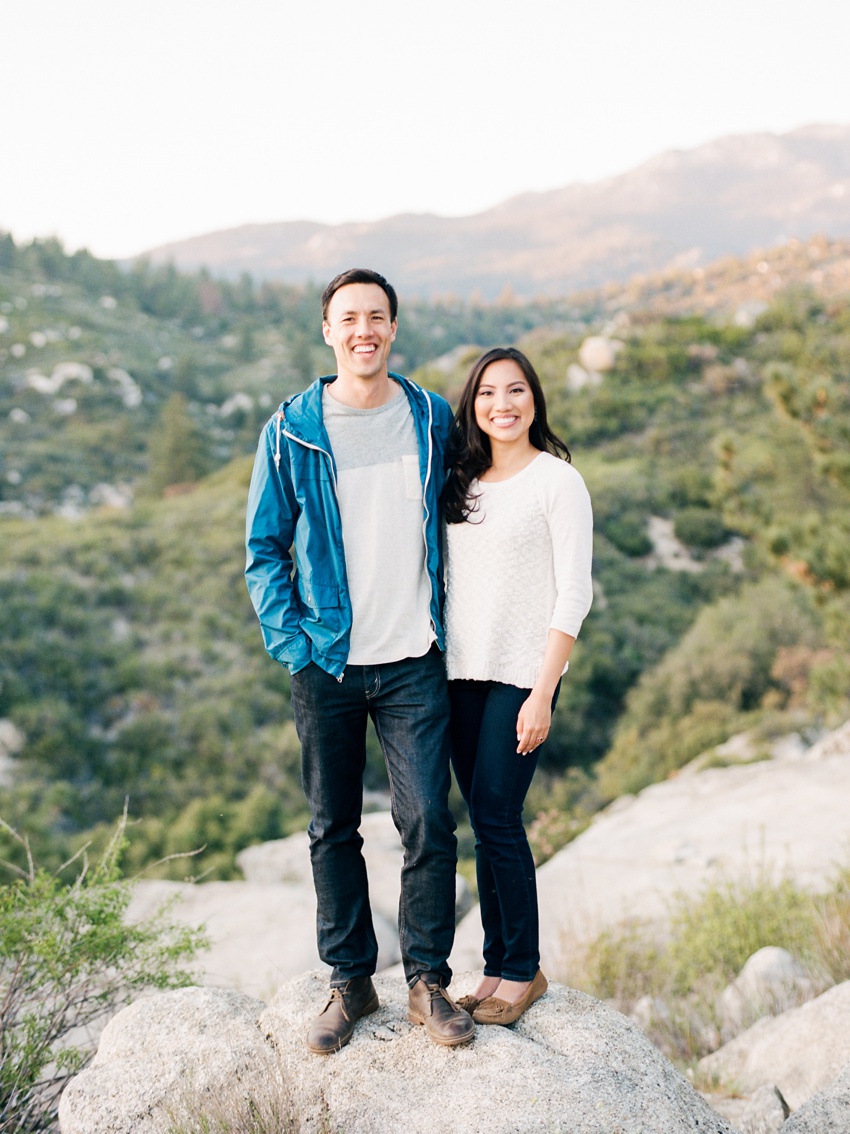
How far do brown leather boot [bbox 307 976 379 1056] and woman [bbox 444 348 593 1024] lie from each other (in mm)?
283

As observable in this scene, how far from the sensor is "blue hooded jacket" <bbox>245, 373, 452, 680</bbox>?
237cm

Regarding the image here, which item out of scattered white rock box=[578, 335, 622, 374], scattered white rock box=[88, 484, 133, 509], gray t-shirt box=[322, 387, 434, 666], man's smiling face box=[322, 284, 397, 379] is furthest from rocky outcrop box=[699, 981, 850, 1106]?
scattered white rock box=[578, 335, 622, 374]

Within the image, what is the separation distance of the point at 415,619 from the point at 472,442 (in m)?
0.55

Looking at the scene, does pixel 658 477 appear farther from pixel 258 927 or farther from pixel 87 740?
pixel 258 927

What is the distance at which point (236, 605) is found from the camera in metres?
16.3

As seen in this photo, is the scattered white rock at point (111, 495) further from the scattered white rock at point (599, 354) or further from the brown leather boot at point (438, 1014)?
the brown leather boot at point (438, 1014)

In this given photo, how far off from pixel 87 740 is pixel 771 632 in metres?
10.5

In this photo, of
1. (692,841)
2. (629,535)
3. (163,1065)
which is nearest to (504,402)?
(163,1065)

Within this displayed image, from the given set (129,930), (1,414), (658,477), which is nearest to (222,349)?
(1,414)

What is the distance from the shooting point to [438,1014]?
2398 mm

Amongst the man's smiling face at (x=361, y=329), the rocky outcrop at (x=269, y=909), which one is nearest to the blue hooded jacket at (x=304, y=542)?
the man's smiling face at (x=361, y=329)

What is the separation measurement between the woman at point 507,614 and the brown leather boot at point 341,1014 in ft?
0.93

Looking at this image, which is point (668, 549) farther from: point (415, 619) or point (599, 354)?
point (415, 619)

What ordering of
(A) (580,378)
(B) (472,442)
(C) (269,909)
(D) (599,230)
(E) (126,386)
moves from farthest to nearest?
(D) (599,230) < (E) (126,386) < (A) (580,378) < (C) (269,909) < (B) (472,442)
